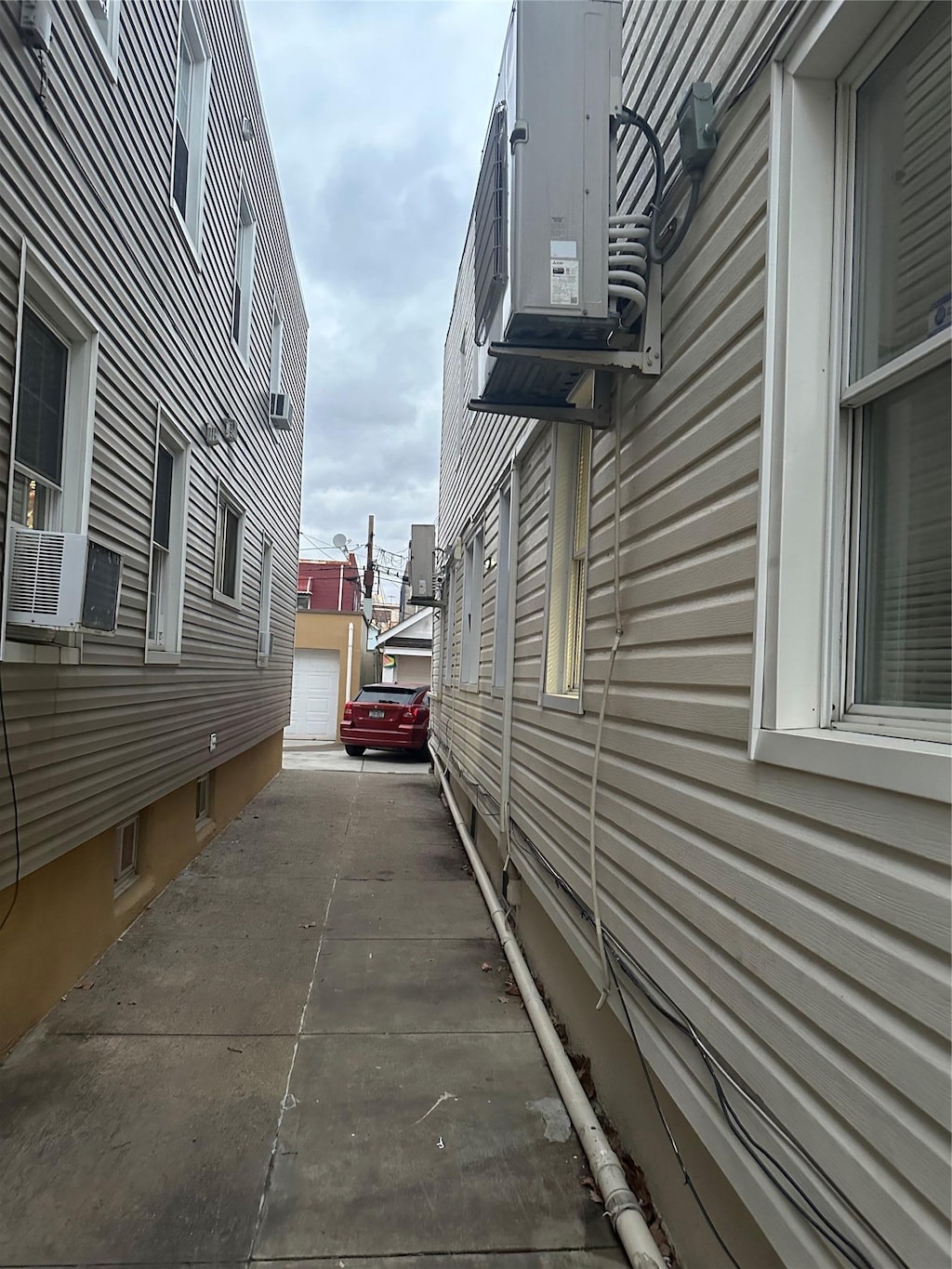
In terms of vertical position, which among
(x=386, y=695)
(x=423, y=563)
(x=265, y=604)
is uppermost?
(x=423, y=563)

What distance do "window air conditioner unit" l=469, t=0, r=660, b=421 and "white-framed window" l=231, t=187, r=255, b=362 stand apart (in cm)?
590

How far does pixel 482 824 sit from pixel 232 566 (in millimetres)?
3761

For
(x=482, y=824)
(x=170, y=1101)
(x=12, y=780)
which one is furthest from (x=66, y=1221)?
(x=482, y=824)

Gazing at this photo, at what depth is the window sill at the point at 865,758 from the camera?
138 cm

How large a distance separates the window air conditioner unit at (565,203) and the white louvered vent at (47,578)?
191 centimetres

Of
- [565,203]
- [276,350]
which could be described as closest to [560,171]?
[565,203]

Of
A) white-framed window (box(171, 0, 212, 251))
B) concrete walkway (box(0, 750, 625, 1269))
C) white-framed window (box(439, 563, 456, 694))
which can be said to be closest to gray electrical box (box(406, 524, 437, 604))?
white-framed window (box(439, 563, 456, 694))

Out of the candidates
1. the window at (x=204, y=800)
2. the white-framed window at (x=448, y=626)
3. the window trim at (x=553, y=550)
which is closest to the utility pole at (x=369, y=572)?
the white-framed window at (x=448, y=626)

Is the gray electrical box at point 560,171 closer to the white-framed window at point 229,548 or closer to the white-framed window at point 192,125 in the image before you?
the white-framed window at point 192,125

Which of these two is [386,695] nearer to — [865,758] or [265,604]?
[265,604]

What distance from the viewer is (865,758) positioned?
5.14 ft

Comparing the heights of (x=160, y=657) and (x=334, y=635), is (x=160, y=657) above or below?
below

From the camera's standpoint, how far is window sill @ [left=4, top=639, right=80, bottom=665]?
131 inches

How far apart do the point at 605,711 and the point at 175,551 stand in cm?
410
